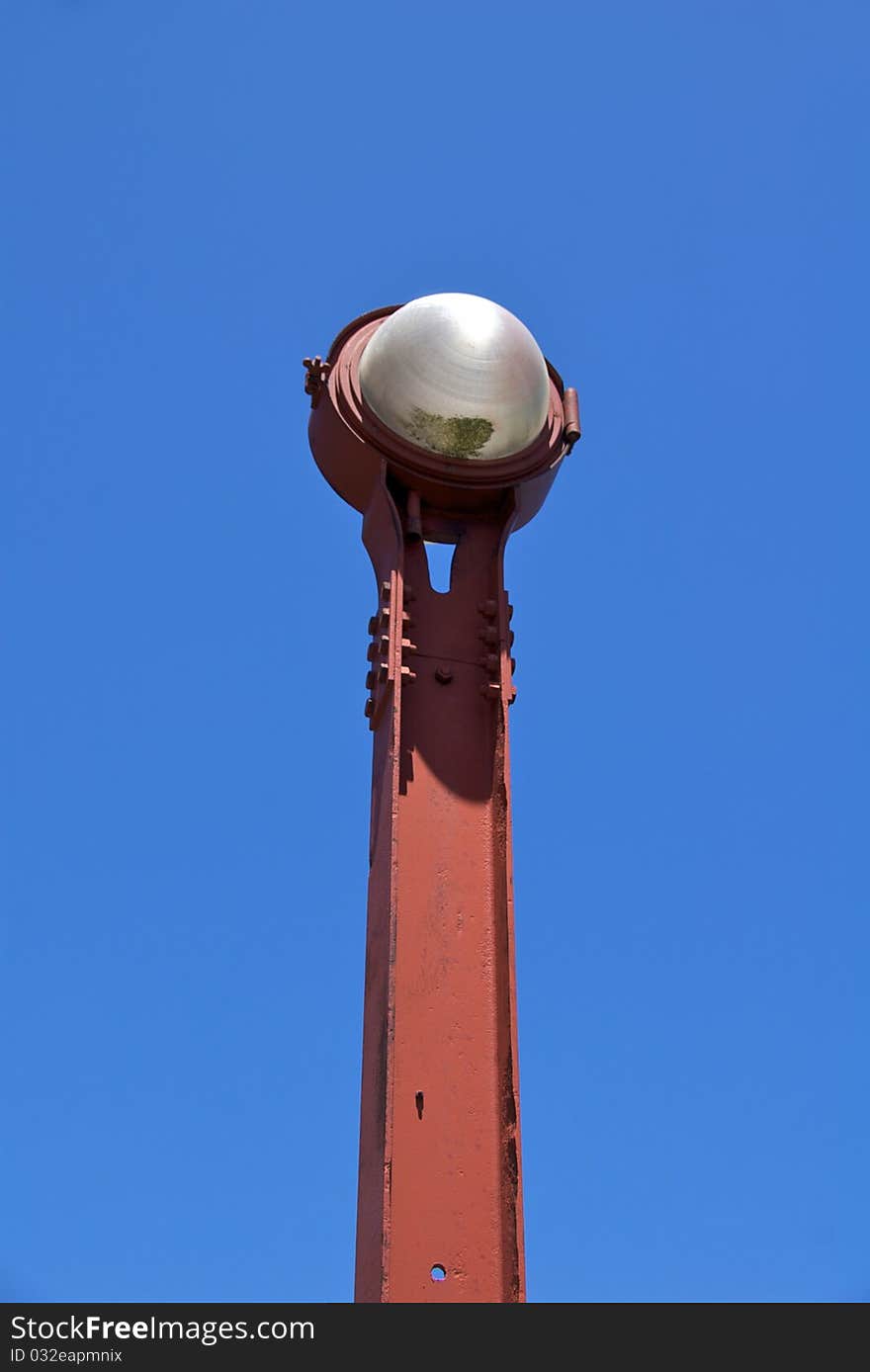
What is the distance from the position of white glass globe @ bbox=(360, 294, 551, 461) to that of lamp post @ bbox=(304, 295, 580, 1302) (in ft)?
0.05

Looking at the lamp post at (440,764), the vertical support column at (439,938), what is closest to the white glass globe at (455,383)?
the lamp post at (440,764)

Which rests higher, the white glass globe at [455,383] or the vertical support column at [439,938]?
the white glass globe at [455,383]

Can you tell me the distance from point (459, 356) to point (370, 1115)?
516 centimetres

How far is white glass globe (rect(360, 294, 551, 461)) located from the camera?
1159cm

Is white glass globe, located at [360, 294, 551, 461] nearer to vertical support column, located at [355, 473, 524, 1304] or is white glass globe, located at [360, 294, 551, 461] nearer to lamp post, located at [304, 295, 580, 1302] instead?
lamp post, located at [304, 295, 580, 1302]

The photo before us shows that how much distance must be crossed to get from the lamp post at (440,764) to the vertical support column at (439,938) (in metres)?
0.01

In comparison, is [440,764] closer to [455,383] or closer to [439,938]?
[439,938]

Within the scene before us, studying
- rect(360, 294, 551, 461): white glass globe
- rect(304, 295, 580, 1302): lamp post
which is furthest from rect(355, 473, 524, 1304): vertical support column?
rect(360, 294, 551, 461): white glass globe

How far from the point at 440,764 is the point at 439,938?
1.22 metres

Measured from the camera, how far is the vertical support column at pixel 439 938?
9023mm

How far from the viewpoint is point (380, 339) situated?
11.9 meters

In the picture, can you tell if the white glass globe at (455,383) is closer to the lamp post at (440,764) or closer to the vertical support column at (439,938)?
the lamp post at (440,764)

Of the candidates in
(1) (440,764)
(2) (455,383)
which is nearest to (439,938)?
(1) (440,764)

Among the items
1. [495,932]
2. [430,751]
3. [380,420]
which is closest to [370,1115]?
[495,932]
